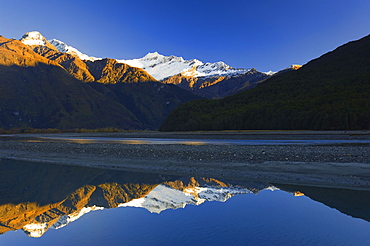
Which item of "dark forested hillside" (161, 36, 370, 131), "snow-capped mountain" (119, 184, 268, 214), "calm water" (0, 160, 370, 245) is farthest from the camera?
"dark forested hillside" (161, 36, 370, 131)

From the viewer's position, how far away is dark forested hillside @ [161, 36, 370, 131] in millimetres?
87556

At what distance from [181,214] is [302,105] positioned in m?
102

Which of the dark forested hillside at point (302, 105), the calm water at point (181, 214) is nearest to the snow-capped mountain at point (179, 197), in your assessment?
the calm water at point (181, 214)

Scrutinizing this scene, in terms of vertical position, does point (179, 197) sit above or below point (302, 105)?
below

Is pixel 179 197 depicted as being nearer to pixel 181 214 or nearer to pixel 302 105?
pixel 181 214

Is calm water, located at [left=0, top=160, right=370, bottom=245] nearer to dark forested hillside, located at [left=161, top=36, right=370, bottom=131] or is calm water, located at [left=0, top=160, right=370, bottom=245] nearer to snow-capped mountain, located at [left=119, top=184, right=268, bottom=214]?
snow-capped mountain, located at [left=119, top=184, right=268, bottom=214]

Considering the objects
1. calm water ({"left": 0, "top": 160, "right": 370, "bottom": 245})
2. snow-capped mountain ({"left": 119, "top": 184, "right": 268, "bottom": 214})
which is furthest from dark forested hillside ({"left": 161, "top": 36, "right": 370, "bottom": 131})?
snow-capped mountain ({"left": 119, "top": 184, "right": 268, "bottom": 214})

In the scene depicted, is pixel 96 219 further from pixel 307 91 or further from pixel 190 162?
pixel 307 91

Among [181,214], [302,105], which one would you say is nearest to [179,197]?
[181,214]

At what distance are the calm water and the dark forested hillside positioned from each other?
81229 millimetres

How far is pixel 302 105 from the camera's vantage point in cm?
10294

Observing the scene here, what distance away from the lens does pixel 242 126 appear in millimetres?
111438

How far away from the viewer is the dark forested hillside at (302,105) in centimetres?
8756

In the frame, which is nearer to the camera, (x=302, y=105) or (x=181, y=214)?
(x=181, y=214)
